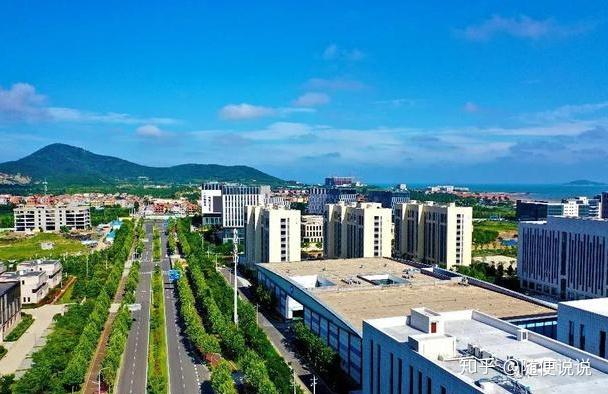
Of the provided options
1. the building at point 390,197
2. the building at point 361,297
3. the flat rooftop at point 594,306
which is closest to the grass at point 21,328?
the building at point 361,297

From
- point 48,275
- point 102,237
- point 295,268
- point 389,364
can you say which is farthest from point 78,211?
point 389,364

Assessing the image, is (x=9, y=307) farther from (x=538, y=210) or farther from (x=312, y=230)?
(x=538, y=210)

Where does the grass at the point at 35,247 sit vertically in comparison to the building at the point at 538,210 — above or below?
below

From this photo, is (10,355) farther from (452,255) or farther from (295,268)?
(452,255)

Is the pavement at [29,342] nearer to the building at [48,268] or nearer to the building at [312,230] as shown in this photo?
the building at [48,268]

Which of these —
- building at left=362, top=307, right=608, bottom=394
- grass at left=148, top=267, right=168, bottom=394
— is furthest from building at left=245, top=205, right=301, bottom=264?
building at left=362, top=307, right=608, bottom=394

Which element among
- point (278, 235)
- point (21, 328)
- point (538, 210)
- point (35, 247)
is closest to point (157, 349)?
point (21, 328)

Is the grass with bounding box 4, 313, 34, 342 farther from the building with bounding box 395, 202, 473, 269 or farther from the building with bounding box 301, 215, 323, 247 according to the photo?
the building with bounding box 301, 215, 323, 247
